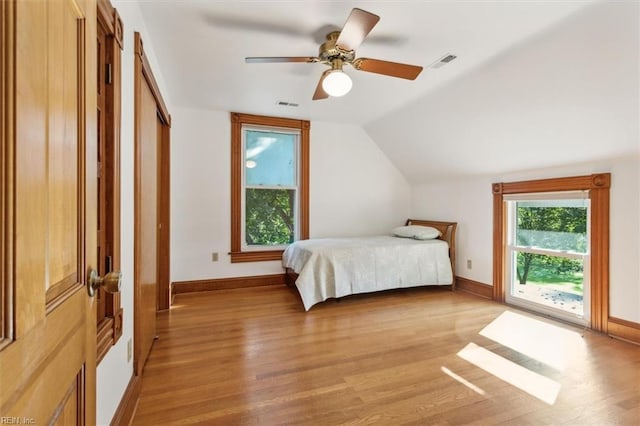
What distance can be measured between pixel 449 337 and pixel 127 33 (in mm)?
3111

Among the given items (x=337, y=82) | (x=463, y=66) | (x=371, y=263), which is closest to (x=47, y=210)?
(x=337, y=82)

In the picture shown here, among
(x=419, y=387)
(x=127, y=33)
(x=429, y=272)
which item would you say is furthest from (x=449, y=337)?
(x=127, y=33)

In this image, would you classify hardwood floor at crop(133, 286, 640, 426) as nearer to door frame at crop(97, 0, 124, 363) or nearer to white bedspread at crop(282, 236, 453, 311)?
white bedspread at crop(282, 236, 453, 311)

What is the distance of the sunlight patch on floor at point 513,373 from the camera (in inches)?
73.4

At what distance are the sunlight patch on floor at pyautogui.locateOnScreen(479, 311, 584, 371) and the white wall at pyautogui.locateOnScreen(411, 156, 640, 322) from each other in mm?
513

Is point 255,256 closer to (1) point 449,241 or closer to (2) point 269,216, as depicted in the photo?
(2) point 269,216

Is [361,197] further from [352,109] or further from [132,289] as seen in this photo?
[132,289]

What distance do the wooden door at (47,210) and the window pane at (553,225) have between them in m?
3.79

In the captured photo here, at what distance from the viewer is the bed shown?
3.48 m

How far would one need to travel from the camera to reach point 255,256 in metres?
4.28

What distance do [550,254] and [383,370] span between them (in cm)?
236

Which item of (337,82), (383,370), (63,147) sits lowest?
(383,370)


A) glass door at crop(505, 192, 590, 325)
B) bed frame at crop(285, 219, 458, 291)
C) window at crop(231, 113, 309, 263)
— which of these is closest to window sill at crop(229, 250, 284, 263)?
window at crop(231, 113, 309, 263)

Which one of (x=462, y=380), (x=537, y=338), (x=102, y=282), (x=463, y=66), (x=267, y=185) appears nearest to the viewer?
(x=102, y=282)
